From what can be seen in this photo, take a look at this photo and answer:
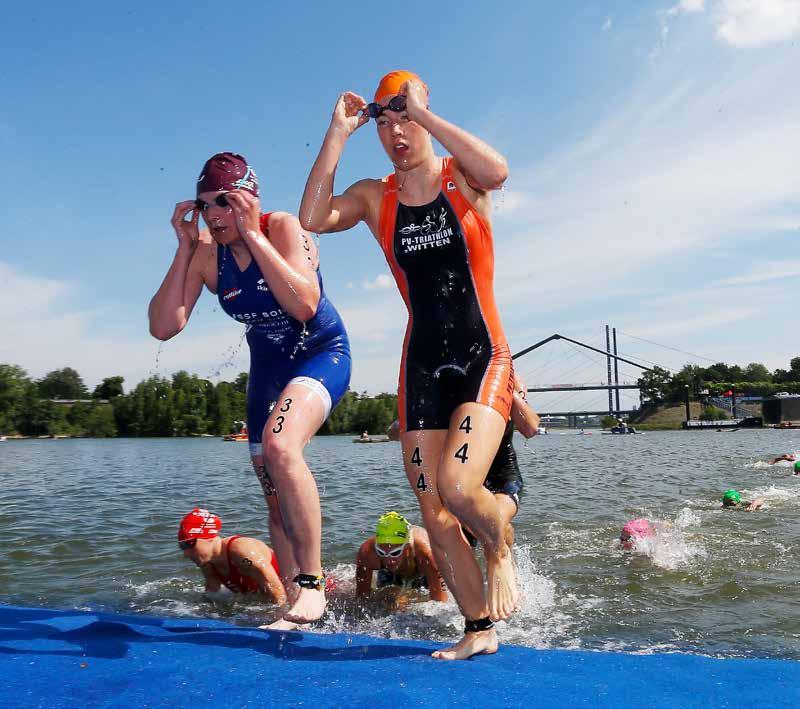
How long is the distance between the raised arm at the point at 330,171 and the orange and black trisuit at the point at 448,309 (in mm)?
368

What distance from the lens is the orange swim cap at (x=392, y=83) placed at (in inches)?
150

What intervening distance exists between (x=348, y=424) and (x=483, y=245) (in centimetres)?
10034

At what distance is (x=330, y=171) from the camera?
3.78 metres

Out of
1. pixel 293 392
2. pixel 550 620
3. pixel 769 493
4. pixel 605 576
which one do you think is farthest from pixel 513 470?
pixel 769 493

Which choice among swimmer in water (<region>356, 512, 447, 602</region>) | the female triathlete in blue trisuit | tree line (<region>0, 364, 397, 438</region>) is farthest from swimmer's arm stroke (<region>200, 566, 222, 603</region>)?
tree line (<region>0, 364, 397, 438</region>)

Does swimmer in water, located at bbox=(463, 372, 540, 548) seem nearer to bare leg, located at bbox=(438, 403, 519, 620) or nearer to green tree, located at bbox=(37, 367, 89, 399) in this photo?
bare leg, located at bbox=(438, 403, 519, 620)

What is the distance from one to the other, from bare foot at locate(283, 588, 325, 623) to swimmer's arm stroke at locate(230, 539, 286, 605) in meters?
3.59

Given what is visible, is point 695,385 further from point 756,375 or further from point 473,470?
point 473,470

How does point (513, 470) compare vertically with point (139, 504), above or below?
above

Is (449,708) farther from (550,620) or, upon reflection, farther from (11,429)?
(11,429)

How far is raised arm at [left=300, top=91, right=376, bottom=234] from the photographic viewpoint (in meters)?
3.77

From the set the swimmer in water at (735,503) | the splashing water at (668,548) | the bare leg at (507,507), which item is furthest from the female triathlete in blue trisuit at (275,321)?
the swimmer in water at (735,503)

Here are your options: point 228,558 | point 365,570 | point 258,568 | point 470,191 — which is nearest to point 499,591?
point 470,191

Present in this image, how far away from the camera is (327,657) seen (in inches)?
132
